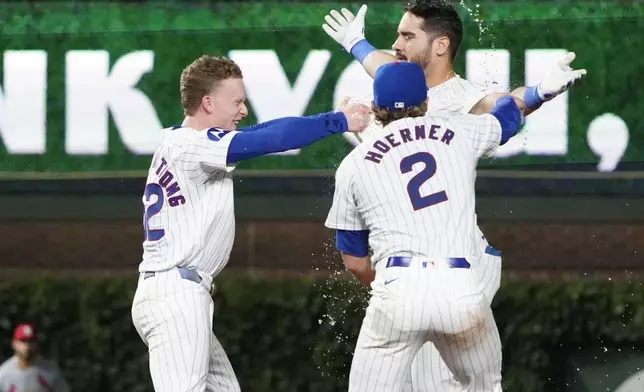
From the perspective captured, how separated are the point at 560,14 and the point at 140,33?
10.2 feet

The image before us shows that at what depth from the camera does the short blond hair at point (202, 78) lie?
5957mm

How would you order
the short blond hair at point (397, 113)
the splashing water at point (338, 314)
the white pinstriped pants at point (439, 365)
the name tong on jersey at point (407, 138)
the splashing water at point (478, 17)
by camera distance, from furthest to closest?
1. the splashing water at point (478, 17)
2. the splashing water at point (338, 314)
3. the white pinstriped pants at point (439, 365)
4. the short blond hair at point (397, 113)
5. the name tong on jersey at point (407, 138)

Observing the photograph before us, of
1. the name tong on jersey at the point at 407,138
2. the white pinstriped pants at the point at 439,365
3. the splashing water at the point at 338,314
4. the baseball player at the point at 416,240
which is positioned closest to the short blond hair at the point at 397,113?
the baseball player at the point at 416,240

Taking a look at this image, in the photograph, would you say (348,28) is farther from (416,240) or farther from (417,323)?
(417,323)

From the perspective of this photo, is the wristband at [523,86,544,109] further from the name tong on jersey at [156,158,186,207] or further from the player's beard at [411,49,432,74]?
the name tong on jersey at [156,158,186,207]

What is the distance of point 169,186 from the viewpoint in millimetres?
5867

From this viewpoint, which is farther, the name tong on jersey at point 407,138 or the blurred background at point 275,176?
the blurred background at point 275,176

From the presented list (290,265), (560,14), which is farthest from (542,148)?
(290,265)

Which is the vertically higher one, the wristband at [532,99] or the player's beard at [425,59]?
the player's beard at [425,59]

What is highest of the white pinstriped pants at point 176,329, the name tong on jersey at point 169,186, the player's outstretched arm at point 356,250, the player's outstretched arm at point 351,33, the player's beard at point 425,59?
the player's outstretched arm at point 351,33

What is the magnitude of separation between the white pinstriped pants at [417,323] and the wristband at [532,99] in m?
0.95

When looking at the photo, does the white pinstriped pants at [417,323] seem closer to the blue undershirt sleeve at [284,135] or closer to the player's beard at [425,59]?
the blue undershirt sleeve at [284,135]

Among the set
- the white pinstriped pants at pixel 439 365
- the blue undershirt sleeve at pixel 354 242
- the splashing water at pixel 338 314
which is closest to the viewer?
the blue undershirt sleeve at pixel 354 242

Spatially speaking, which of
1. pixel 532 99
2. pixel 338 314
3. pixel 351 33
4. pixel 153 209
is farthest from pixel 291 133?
pixel 338 314
